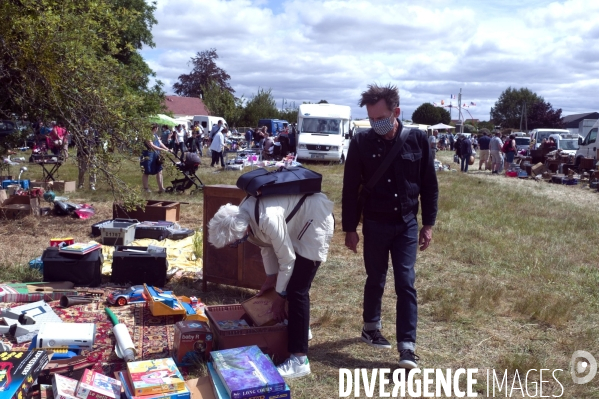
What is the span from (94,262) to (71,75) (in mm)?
2629

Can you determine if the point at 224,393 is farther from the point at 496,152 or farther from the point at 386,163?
the point at 496,152

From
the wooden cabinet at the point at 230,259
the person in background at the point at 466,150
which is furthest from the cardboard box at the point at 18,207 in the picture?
the person in background at the point at 466,150

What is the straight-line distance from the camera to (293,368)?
153 inches

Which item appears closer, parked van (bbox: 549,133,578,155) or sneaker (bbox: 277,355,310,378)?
sneaker (bbox: 277,355,310,378)

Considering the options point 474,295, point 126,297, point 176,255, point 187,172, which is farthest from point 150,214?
point 474,295

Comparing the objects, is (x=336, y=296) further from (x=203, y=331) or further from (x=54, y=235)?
(x=54, y=235)

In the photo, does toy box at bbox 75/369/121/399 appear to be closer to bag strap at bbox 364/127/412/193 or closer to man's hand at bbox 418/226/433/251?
bag strap at bbox 364/127/412/193

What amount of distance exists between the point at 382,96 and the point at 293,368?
1.93 meters

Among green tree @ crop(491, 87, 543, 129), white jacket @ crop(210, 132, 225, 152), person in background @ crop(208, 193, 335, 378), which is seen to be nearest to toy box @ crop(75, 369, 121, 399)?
person in background @ crop(208, 193, 335, 378)

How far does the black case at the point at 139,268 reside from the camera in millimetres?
5988

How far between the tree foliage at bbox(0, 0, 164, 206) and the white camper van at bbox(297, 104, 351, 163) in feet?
53.4

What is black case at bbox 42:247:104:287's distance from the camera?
230 inches

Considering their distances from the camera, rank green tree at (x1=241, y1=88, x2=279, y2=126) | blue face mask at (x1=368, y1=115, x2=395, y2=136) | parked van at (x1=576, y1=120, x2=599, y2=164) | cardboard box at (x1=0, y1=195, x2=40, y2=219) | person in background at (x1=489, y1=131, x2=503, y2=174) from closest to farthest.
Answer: blue face mask at (x1=368, y1=115, x2=395, y2=136) → cardboard box at (x1=0, y1=195, x2=40, y2=219) → parked van at (x1=576, y1=120, x2=599, y2=164) → person in background at (x1=489, y1=131, x2=503, y2=174) → green tree at (x1=241, y1=88, x2=279, y2=126)

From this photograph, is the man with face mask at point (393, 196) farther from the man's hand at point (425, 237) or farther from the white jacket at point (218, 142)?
the white jacket at point (218, 142)
